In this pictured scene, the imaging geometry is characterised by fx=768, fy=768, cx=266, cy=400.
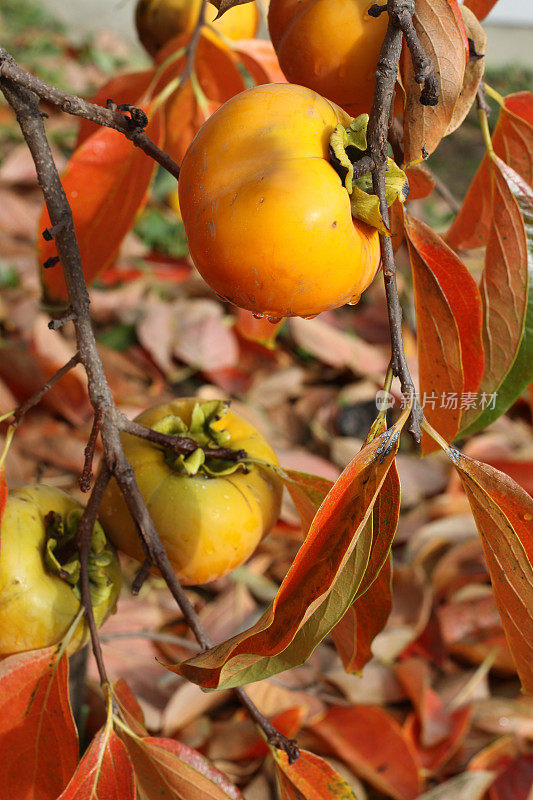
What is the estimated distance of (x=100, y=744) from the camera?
0.53m

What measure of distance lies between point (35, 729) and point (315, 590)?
0.93 feet

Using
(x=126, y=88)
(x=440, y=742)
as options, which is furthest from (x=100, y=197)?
(x=440, y=742)

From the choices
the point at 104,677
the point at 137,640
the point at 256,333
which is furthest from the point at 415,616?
the point at 104,677

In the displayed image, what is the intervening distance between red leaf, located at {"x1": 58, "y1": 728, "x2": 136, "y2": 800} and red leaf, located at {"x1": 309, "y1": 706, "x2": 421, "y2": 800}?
0.52m

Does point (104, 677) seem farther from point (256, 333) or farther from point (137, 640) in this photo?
point (137, 640)

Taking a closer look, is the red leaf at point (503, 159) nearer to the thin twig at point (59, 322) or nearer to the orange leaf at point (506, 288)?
the orange leaf at point (506, 288)

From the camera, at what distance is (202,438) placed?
686 mm

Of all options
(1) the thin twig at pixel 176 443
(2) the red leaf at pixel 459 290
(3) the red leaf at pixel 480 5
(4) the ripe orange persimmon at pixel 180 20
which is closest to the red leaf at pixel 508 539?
(2) the red leaf at pixel 459 290

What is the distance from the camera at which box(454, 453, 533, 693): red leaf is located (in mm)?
452

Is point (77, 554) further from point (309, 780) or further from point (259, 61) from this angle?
point (259, 61)

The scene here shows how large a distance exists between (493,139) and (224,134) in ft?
1.05

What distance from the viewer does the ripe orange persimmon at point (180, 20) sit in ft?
3.10

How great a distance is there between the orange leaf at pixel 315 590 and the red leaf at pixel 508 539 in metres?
0.06

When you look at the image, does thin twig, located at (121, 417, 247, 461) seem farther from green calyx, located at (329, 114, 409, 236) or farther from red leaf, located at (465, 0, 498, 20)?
red leaf, located at (465, 0, 498, 20)
